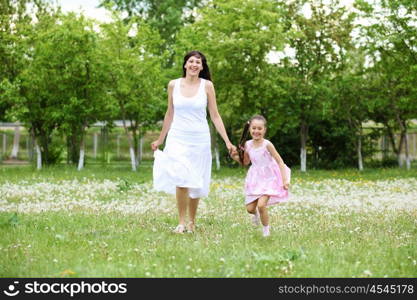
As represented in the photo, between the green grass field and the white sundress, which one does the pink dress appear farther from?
the white sundress

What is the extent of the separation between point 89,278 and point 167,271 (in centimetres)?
85

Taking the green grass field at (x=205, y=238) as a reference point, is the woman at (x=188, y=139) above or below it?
above

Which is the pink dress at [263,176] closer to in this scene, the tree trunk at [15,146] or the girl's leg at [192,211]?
the girl's leg at [192,211]

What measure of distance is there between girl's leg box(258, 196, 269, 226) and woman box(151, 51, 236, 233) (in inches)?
34.3

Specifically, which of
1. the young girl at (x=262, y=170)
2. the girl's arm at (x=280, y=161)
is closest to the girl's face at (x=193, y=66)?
the young girl at (x=262, y=170)

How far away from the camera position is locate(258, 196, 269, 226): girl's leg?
9.46 meters

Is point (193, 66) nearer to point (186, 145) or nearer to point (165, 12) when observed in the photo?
point (186, 145)

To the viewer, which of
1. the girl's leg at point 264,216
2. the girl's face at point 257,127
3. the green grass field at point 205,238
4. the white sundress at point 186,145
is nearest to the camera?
the green grass field at point 205,238

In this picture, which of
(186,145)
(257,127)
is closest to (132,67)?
(186,145)

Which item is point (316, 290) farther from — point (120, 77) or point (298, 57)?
point (298, 57)

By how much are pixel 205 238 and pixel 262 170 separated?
60.6 inches

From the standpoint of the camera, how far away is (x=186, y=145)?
985cm

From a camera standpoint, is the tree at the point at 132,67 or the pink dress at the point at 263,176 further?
the tree at the point at 132,67

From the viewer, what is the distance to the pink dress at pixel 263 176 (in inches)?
386
